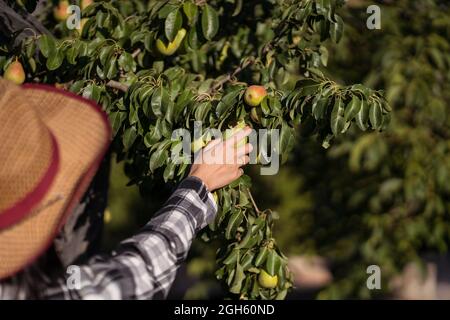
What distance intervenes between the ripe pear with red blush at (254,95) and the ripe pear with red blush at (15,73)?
81cm

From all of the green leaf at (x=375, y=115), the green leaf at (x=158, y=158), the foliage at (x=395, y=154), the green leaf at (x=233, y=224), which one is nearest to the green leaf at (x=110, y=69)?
the green leaf at (x=158, y=158)

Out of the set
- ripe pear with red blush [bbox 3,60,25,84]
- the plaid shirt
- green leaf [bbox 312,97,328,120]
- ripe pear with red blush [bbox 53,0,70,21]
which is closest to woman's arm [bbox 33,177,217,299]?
the plaid shirt

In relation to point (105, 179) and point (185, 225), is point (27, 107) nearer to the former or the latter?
point (185, 225)

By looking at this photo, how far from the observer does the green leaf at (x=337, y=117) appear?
2.27 m

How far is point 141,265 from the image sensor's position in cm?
159

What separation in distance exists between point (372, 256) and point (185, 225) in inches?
123

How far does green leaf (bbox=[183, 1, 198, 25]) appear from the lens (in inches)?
102

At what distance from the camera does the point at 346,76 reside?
199 inches

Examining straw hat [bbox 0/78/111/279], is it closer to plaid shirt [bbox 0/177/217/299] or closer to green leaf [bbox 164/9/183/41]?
plaid shirt [bbox 0/177/217/299]

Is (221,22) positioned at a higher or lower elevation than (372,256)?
higher

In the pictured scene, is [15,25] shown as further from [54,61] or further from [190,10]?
[190,10]
